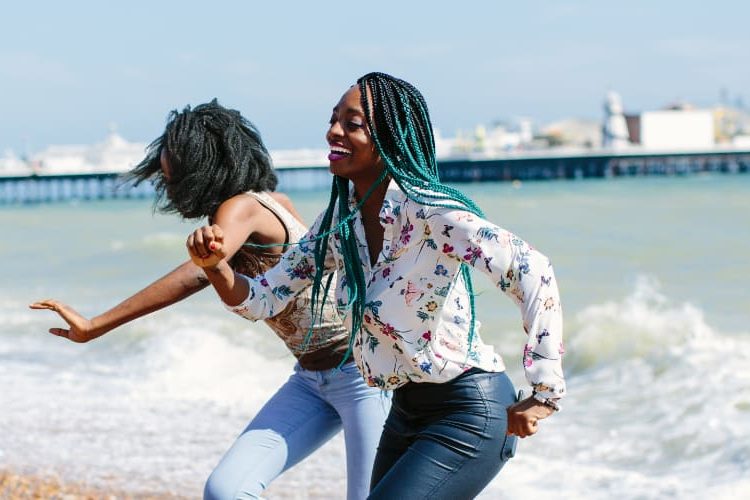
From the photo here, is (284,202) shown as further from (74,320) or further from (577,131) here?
(577,131)

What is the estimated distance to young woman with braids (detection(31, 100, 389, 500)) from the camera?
131 inches

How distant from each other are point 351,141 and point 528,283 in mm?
573

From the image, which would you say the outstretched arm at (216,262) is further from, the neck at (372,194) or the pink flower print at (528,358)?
the pink flower print at (528,358)

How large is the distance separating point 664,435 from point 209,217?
5.10 meters

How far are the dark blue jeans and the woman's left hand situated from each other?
112mm

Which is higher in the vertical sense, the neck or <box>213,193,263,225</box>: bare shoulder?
the neck

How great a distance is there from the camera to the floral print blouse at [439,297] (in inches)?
104

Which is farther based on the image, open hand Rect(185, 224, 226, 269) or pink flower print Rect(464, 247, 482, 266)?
open hand Rect(185, 224, 226, 269)

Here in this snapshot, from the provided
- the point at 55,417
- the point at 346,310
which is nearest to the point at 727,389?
the point at 55,417

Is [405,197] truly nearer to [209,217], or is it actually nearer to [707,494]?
[209,217]

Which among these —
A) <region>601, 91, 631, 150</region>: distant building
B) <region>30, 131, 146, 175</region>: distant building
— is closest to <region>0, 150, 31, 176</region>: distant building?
<region>30, 131, 146, 175</region>: distant building

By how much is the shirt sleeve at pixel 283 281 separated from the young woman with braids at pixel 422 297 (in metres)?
0.13

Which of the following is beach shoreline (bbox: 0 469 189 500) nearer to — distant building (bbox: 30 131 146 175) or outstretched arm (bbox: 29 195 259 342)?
outstretched arm (bbox: 29 195 259 342)

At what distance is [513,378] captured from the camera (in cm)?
1054
